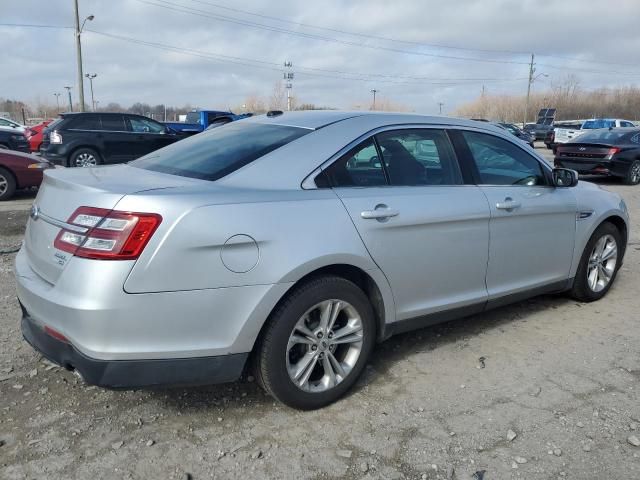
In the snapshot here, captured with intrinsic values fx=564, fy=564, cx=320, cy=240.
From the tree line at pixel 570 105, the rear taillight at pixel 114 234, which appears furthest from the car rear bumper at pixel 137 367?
the tree line at pixel 570 105

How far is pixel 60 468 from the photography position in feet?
8.35

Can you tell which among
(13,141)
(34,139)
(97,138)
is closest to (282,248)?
(97,138)

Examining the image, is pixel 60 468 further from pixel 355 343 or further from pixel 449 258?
pixel 449 258

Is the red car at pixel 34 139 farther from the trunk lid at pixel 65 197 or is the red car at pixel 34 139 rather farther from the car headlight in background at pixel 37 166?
the trunk lid at pixel 65 197

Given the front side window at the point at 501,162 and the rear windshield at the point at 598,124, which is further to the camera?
the rear windshield at the point at 598,124

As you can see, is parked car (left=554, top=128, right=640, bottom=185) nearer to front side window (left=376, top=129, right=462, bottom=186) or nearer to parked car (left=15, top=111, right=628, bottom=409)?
parked car (left=15, top=111, right=628, bottom=409)

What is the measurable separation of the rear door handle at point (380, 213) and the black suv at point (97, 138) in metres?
11.3

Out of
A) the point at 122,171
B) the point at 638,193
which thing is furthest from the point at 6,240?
the point at 638,193

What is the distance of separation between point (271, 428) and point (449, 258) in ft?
4.94

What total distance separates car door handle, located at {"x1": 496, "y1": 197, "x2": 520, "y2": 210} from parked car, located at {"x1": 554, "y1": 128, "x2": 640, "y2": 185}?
11295 mm

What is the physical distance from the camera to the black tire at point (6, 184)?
955 cm

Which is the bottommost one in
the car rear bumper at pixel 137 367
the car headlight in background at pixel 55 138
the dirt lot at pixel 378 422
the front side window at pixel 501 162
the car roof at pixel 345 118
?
the dirt lot at pixel 378 422

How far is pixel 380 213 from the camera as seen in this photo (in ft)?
10.3

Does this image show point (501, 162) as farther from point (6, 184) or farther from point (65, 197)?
point (6, 184)
